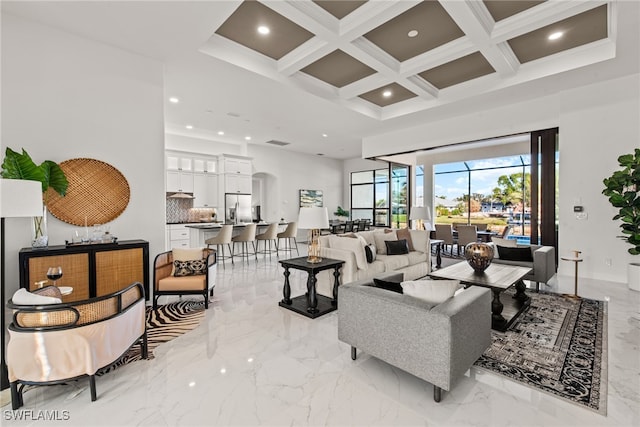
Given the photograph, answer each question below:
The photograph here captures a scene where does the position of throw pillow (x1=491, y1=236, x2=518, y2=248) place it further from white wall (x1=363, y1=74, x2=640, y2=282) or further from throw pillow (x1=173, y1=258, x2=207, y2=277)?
throw pillow (x1=173, y1=258, x2=207, y2=277)

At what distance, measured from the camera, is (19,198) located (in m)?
2.09

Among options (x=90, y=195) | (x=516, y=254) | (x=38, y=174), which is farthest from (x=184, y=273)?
(x=516, y=254)

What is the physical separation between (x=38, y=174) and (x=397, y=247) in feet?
15.7

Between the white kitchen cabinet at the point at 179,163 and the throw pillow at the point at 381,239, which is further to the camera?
the white kitchen cabinet at the point at 179,163

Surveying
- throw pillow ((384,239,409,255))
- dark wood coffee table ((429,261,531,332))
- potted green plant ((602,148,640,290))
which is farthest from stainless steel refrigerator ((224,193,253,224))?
potted green plant ((602,148,640,290))

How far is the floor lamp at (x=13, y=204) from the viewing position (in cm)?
202

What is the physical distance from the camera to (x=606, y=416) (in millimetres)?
1870

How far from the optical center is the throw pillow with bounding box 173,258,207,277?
3986mm

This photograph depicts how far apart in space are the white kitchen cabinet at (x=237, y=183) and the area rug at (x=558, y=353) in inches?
300

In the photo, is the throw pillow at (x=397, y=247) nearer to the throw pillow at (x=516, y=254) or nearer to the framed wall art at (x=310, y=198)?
the throw pillow at (x=516, y=254)

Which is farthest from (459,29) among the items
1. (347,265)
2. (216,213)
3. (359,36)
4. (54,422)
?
(216,213)

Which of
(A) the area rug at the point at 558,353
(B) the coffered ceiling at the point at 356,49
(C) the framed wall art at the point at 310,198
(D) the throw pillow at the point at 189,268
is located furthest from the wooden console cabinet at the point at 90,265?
(C) the framed wall art at the point at 310,198

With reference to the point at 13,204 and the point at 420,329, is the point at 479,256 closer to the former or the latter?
the point at 420,329

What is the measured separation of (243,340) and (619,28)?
5.58 metres
